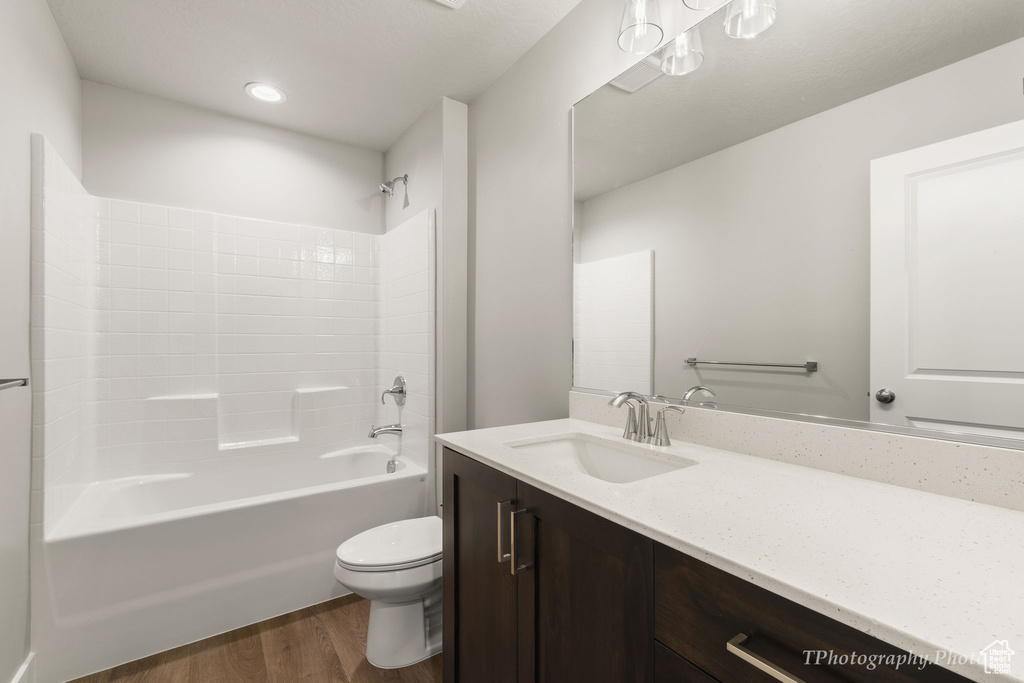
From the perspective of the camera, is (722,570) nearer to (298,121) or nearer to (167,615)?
(167,615)

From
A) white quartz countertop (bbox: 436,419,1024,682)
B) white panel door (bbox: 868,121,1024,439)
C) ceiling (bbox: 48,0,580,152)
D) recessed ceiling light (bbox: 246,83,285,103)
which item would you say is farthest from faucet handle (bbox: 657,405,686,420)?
recessed ceiling light (bbox: 246,83,285,103)

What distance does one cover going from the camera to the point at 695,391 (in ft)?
4.47

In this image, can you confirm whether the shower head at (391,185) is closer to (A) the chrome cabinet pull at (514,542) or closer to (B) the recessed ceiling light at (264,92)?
(B) the recessed ceiling light at (264,92)

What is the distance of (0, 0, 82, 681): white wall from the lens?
4.56 feet

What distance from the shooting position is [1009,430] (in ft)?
2.71

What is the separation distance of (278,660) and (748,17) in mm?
2676

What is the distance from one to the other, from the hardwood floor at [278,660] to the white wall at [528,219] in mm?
1048

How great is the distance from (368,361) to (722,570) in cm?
277

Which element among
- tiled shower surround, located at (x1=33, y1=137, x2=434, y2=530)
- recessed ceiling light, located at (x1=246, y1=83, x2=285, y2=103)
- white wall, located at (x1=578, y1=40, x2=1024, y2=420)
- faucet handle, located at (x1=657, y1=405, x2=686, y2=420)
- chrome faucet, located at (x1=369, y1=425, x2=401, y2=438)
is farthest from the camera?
chrome faucet, located at (x1=369, y1=425, x2=401, y2=438)

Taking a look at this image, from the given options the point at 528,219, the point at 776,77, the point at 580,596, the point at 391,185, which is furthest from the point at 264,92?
the point at 580,596

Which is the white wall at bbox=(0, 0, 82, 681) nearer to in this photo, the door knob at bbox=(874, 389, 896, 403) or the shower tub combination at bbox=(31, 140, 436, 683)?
the shower tub combination at bbox=(31, 140, 436, 683)

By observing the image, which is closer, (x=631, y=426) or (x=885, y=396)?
(x=885, y=396)

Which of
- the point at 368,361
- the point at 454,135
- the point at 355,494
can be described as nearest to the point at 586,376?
the point at 355,494

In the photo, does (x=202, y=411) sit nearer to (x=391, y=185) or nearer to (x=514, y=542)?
(x=391, y=185)
